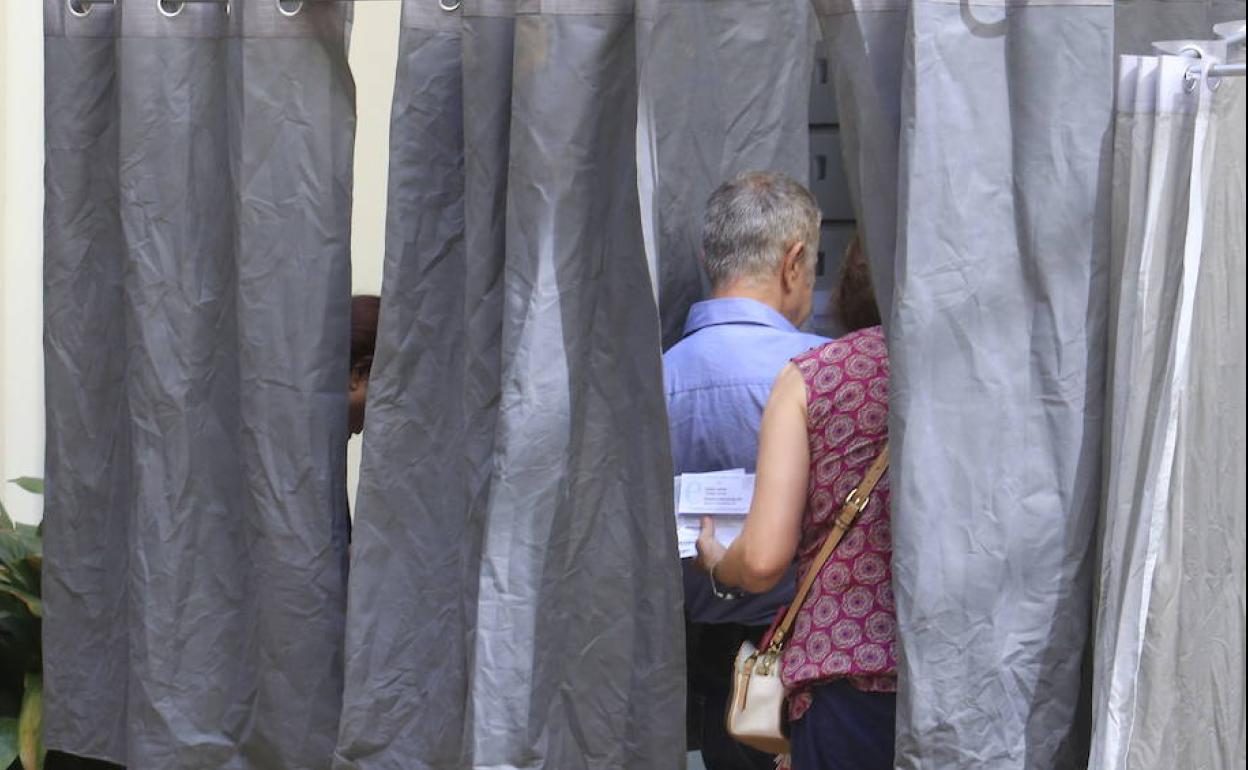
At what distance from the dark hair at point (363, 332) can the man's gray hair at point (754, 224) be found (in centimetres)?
58

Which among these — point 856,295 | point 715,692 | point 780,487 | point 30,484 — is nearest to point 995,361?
point 780,487

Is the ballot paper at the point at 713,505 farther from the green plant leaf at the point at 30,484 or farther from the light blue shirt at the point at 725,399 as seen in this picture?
the green plant leaf at the point at 30,484

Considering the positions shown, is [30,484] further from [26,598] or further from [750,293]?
[750,293]

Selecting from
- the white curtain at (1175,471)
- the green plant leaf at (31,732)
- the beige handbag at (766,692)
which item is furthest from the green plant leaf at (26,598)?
the white curtain at (1175,471)

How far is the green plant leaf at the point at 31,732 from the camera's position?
10.6 ft

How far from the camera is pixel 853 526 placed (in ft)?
7.86

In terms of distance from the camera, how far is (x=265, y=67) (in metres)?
2.50

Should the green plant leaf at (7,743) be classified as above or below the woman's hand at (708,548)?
below

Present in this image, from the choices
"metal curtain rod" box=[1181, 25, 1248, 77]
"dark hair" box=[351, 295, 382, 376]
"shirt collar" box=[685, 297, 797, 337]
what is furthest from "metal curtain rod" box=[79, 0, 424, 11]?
"metal curtain rod" box=[1181, 25, 1248, 77]

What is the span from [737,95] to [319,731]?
52.0 inches

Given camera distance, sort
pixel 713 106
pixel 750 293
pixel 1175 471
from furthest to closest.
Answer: pixel 713 106 → pixel 750 293 → pixel 1175 471

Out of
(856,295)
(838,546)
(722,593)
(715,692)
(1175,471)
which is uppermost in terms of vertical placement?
(856,295)

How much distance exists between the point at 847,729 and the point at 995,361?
56 cm

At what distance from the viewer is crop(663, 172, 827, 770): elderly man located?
2887 mm
